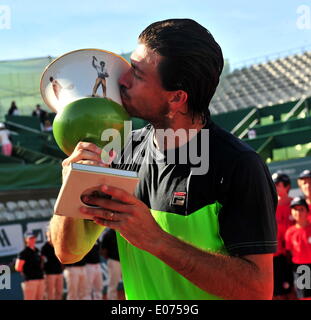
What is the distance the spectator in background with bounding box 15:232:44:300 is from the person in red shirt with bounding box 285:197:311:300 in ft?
16.7

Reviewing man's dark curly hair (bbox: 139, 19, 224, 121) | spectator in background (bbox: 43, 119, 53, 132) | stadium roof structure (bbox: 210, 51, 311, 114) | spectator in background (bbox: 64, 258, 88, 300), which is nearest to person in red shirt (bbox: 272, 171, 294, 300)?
spectator in background (bbox: 64, 258, 88, 300)

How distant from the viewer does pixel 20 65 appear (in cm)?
2614

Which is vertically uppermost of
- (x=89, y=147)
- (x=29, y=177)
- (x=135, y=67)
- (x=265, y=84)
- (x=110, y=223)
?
(x=265, y=84)

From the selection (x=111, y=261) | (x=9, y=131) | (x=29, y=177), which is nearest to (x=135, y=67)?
(x=111, y=261)

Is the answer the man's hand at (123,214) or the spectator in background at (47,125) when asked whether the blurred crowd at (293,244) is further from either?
the spectator in background at (47,125)

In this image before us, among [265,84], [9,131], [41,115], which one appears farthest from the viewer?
[265,84]

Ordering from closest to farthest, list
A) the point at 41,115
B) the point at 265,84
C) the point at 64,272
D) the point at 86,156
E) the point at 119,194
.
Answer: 1. the point at 119,194
2. the point at 86,156
3. the point at 64,272
4. the point at 41,115
5. the point at 265,84

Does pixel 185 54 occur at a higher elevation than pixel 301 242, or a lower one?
higher

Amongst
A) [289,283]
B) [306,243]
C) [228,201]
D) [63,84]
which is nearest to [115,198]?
[228,201]

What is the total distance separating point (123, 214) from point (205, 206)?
1.51 ft

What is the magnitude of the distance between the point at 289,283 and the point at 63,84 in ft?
21.8

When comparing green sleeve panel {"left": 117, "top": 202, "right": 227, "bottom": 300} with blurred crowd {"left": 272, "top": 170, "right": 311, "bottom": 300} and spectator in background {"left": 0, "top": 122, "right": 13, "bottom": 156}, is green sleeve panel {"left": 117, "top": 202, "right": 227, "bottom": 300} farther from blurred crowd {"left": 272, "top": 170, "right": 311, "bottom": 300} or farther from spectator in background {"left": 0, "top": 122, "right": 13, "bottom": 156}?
spectator in background {"left": 0, "top": 122, "right": 13, "bottom": 156}

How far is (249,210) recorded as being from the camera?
212cm

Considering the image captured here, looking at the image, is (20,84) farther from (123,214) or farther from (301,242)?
(123,214)
